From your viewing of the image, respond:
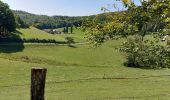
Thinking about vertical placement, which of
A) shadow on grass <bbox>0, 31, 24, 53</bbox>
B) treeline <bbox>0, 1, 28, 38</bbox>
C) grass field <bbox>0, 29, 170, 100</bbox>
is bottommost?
grass field <bbox>0, 29, 170, 100</bbox>

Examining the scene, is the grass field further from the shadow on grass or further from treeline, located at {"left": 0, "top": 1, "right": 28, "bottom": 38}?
treeline, located at {"left": 0, "top": 1, "right": 28, "bottom": 38}

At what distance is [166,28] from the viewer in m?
12.1

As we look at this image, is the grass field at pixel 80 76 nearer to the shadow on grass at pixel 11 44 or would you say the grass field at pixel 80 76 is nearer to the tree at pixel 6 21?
the shadow on grass at pixel 11 44

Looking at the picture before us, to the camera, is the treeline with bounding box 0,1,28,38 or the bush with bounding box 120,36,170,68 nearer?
the bush with bounding box 120,36,170,68

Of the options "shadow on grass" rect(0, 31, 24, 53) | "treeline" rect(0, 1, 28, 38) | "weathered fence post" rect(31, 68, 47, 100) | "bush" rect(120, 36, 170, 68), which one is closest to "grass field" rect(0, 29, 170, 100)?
"shadow on grass" rect(0, 31, 24, 53)

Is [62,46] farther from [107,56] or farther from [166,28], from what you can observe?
[166,28]

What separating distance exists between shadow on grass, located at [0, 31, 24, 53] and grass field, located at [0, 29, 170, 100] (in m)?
1.14

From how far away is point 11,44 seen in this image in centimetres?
9469

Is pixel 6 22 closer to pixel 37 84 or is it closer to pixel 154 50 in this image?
pixel 154 50

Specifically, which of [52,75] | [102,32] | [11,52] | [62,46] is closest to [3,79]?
[52,75]

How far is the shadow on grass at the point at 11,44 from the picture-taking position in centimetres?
8771

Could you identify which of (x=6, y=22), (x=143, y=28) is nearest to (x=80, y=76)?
(x=143, y=28)

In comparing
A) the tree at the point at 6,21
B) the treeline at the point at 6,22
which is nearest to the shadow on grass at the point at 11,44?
the treeline at the point at 6,22

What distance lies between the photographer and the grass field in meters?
36.8
